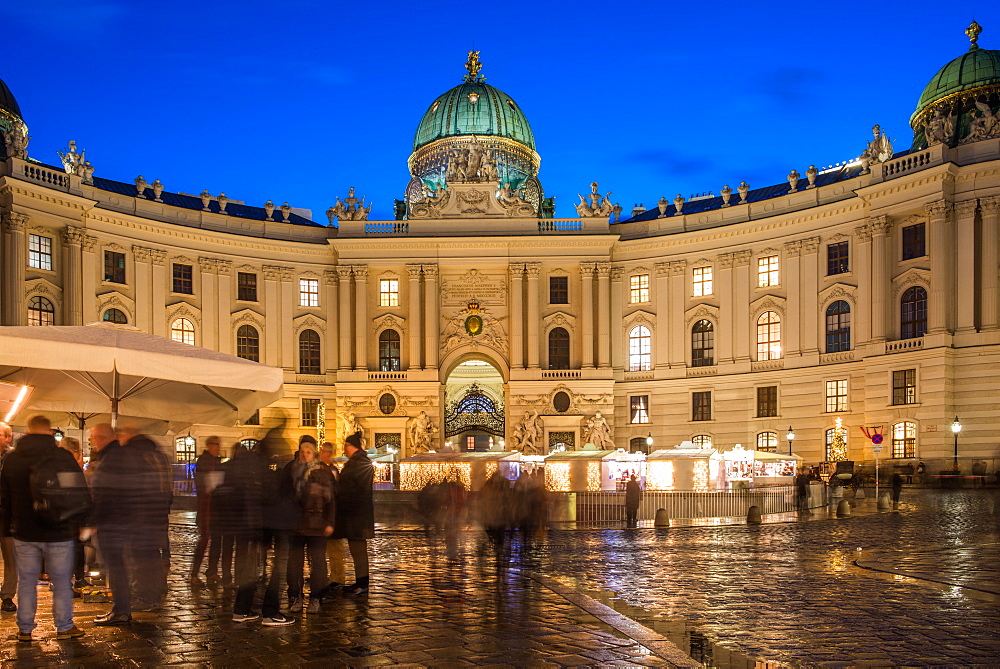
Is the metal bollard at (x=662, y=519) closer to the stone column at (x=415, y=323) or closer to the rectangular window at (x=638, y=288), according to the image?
the stone column at (x=415, y=323)

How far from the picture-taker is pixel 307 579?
16062 millimetres

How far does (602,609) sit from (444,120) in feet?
217

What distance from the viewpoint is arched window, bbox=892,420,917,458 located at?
50.1m

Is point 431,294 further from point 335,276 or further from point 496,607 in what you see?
point 496,607

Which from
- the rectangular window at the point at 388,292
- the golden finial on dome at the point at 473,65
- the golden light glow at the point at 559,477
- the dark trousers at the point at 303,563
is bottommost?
the golden light glow at the point at 559,477

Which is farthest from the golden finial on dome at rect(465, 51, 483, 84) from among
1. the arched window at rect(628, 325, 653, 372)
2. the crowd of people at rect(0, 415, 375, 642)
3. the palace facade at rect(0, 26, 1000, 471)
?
the crowd of people at rect(0, 415, 375, 642)

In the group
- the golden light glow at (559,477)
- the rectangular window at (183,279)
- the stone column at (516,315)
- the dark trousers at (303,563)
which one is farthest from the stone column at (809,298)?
the dark trousers at (303,563)

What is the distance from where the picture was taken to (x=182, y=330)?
60.2 meters

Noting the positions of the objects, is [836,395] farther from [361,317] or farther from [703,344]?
[361,317]

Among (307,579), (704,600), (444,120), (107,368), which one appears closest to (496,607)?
(704,600)

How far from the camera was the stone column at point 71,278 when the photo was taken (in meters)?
54.2

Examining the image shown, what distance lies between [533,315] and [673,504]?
1269 inches

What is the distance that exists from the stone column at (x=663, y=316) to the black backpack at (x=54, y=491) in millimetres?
53862

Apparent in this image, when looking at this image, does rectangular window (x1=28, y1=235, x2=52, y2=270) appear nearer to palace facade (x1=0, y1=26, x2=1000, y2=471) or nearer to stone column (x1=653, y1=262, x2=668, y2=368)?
palace facade (x1=0, y1=26, x2=1000, y2=471)
